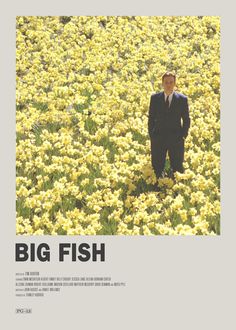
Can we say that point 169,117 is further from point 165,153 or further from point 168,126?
point 165,153

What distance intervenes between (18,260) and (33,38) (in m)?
8.55


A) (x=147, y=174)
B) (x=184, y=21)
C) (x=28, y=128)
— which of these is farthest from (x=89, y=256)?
(x=184, y=21)

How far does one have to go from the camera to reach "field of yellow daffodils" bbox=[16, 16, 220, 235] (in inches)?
294

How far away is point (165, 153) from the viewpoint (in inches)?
320

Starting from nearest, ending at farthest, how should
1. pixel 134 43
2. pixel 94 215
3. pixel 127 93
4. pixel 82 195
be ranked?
pixel 94 215 → pixel 82 195 → pixel 127 93 → pixel 134 43

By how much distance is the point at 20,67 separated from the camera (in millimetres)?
12219

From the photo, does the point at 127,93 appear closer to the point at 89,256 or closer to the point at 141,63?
the point at 141,63

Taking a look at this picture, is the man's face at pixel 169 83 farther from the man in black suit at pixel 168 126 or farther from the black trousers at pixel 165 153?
the black trousers at pixel 165 153

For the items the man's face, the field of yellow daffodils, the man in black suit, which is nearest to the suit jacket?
the man in black suit

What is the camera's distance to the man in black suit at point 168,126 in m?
7.74

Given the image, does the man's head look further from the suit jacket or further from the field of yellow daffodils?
the field of yellow daffodils

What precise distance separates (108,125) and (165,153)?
230 centimetres

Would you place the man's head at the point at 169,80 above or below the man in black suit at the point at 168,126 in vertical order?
above

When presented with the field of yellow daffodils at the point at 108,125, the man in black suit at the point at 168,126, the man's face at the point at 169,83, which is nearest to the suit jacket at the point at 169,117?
the man in black suit at the point at 168,126
